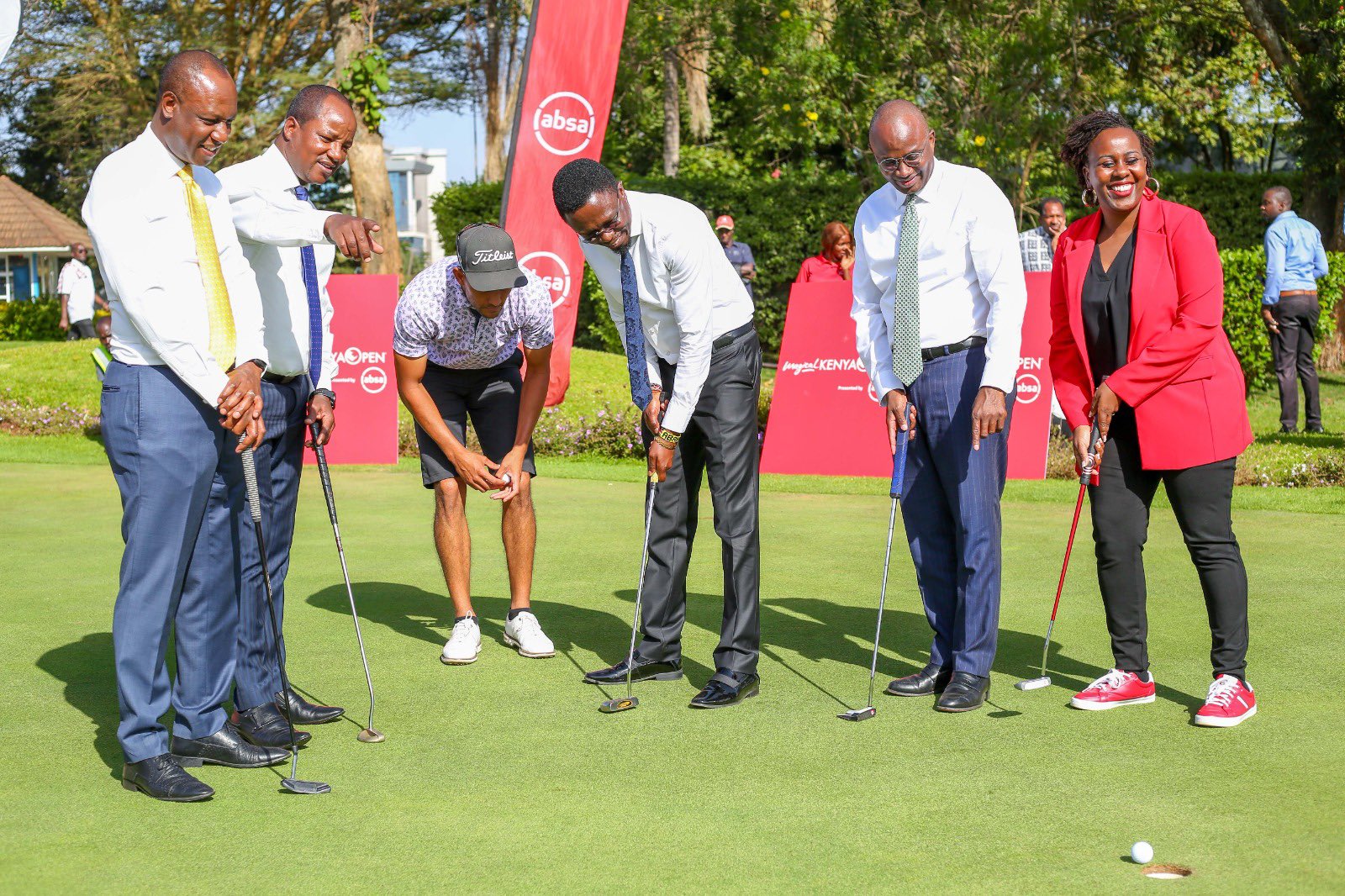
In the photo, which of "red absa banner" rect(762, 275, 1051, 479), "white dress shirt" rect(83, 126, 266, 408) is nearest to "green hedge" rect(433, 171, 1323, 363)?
"red absa banner" rect(762, 275, 1051, 479)

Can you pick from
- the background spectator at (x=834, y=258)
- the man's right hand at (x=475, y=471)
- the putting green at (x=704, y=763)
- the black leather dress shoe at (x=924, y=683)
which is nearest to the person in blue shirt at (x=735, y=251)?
the background spectator at (x=834, y=258)

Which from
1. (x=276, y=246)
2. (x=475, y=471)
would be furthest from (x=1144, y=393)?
(x=276, y=246)

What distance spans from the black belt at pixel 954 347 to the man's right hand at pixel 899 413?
17 cm

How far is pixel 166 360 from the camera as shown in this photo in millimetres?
3840

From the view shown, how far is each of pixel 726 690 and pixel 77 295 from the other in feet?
76.5

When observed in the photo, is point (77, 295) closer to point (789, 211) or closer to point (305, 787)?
point (789, 211)

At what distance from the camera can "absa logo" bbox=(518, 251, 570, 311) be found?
11.4 meters

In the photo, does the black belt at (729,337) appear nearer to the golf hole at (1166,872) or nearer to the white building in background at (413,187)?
the golf hole at (1166,872)

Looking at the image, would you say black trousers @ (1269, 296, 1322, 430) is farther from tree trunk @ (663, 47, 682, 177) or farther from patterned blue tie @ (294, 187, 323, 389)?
tree trunk @ (663, 47, 682, 177)

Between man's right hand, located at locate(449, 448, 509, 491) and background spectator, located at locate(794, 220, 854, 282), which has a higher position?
background spectator, located at locate(794, 220, 854, 282)

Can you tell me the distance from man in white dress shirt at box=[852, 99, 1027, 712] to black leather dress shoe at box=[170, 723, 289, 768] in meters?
2.22

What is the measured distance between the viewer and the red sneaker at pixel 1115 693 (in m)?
4.81

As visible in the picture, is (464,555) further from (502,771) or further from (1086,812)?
(1086,812)

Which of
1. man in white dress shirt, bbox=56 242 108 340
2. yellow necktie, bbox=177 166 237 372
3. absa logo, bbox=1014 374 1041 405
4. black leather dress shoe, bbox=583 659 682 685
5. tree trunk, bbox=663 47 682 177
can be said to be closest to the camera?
yellow necktie, bbox=177 166 237 372
